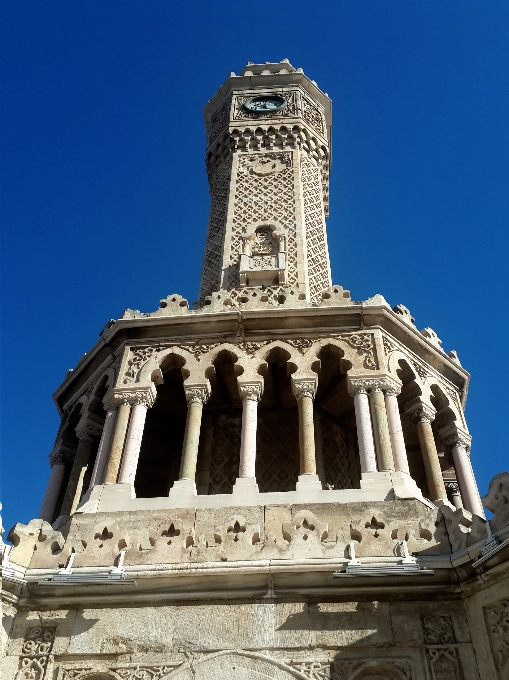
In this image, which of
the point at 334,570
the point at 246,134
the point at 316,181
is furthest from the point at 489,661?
the point at 246,134

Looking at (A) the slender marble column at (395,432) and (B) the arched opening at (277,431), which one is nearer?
(A) the slender marble column at (395,432)

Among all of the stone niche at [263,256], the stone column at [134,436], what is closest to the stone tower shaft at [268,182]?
the stone niche at [263,256]

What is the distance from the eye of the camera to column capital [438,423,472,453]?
11883 mm

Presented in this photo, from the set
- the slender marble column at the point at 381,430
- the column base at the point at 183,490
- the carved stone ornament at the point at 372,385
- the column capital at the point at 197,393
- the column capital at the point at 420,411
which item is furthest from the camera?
the column capital at the point at 420,411

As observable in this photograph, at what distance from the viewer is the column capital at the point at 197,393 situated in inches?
420

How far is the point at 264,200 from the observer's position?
608 inches

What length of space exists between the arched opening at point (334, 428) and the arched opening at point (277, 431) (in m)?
0.55

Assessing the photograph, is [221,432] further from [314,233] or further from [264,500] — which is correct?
[314,233]

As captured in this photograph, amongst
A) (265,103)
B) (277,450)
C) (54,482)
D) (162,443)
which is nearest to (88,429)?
(54,482)

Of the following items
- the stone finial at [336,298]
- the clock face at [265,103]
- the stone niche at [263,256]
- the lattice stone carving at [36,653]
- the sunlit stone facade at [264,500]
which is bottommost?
the lattice stone carving at [36,653]

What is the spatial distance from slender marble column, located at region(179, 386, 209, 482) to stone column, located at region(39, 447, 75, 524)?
2969 mm

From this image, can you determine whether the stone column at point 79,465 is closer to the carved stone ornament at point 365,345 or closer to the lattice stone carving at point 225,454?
the lattice stone carving at point 225,454

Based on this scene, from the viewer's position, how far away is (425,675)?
668 cm

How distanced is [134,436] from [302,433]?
2.66 m
